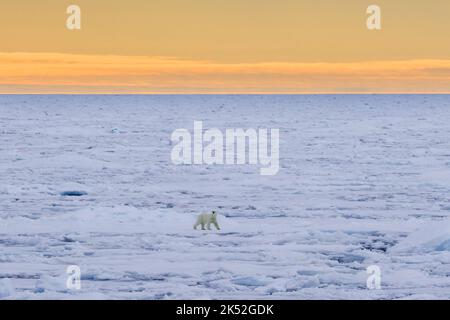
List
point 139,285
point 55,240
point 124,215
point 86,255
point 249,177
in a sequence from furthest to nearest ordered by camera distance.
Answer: point 249,177
point 124,215
point 55,240
point 86,255
point 139,285

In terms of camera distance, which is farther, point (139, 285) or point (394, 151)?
point (394, 151)

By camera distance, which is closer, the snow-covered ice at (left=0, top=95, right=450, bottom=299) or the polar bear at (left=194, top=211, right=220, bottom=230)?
the snow-covered ice at (left=0, top=95, right=450, bottom=299)

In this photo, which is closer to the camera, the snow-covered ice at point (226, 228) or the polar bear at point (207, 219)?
the snow-covered ice at point (226, 228)

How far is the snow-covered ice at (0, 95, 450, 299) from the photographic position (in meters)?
8.80

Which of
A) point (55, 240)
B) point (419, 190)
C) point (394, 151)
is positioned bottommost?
point (55, 240)

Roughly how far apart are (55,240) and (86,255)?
3.73ft

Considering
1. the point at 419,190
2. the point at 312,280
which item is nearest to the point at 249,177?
the point at 419,190

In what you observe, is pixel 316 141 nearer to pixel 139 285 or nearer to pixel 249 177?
pixel 249 177

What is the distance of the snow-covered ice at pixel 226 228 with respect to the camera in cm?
880

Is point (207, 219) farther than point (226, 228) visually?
Answer: No

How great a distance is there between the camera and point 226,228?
12.2m
